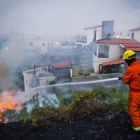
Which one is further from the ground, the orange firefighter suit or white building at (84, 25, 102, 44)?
white building at (84, 25, 102, 44)

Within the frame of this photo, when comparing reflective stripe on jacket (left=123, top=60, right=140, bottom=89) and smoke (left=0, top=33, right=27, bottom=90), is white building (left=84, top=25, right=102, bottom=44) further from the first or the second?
reflective stripe on jacket (left=123, top=60, right=140, bottom=89)

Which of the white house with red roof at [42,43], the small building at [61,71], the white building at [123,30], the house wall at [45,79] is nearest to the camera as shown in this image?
the house wall at [45,79]

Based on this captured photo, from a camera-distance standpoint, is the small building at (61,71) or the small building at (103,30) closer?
the small building at (61,71)

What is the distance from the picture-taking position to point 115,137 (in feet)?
8.90

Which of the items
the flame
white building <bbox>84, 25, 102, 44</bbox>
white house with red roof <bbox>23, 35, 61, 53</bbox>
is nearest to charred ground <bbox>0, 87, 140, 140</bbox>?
the flame

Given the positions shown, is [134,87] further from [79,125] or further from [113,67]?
[113,67]

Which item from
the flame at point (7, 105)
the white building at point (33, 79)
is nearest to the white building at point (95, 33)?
the white building at point (33, 79)

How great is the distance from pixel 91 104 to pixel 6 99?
9.85 meters

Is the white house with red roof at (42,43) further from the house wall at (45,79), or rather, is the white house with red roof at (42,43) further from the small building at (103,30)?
the house wall at (45,79)

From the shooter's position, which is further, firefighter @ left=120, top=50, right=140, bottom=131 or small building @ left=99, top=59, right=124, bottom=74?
small building @ left=99, top=59, right=124, bottom=74

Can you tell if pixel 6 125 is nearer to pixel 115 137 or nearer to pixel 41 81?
pixel 115 137

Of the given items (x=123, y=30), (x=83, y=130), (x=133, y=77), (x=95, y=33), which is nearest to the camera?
(x=133, y=77)

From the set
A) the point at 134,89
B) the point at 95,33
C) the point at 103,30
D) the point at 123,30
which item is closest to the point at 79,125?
the point at 134,89

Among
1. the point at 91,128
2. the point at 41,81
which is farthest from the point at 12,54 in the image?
the point at 91,128
